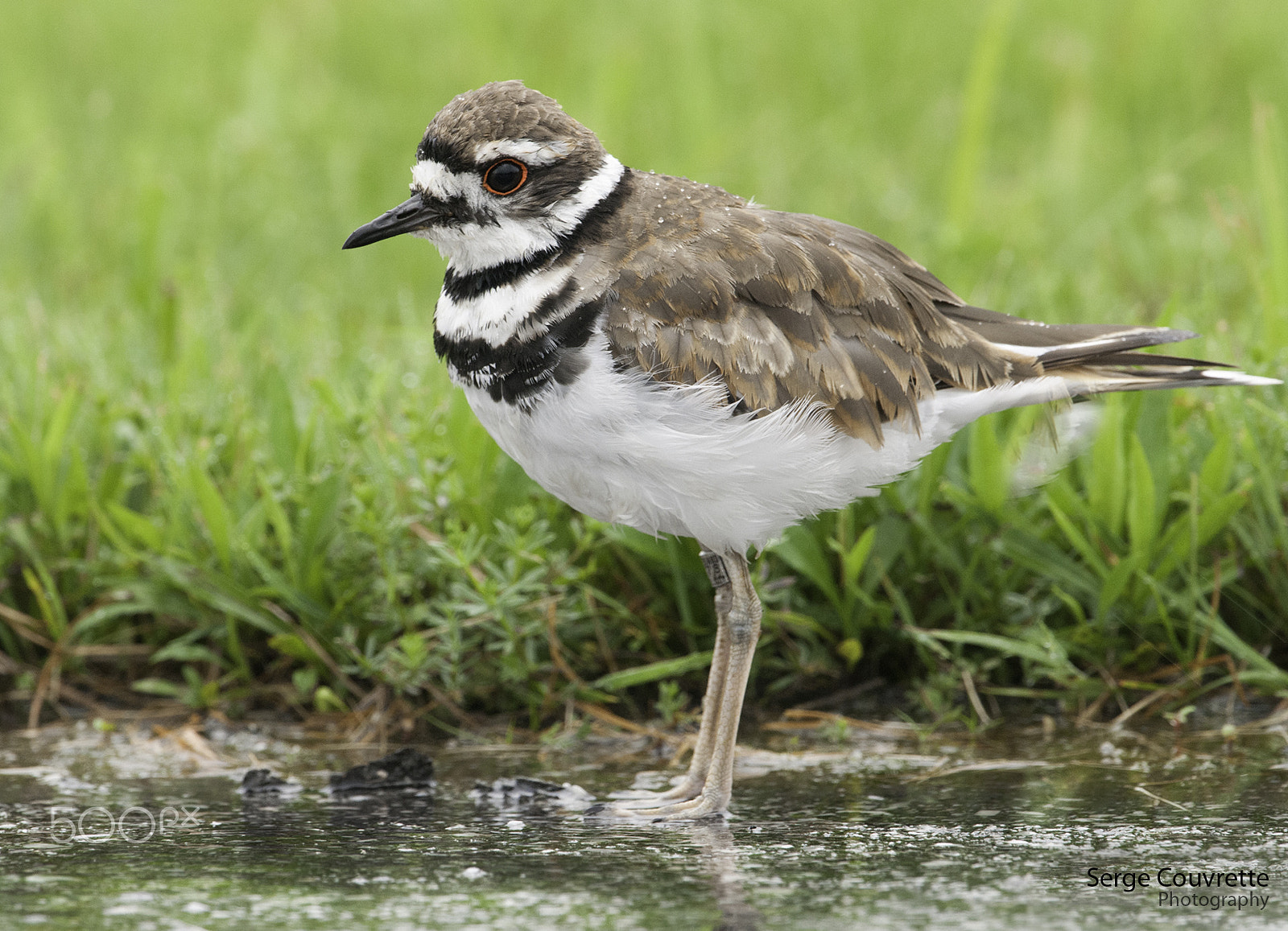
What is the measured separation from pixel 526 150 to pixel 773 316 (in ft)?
2.57

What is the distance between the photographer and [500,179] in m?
4.00

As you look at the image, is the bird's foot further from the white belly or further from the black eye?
the black eye

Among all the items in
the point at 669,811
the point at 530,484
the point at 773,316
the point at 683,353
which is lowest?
the point at 669,811

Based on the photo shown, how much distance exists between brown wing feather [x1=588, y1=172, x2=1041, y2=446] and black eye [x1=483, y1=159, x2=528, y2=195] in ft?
0.88

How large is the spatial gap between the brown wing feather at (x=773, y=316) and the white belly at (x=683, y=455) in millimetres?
68

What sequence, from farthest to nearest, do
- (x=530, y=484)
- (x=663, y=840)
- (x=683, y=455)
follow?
1. (x=530, y=484)
2. (x=683, y=455)
3. (x=663, y=840)

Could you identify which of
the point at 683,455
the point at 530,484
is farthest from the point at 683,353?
the point at 530,484

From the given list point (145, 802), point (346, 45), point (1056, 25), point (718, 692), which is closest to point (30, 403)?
point (145, 802)

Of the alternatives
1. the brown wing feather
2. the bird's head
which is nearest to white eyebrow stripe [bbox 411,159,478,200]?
the bird's head

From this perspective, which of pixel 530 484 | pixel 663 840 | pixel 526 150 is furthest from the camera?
pixel 530 484

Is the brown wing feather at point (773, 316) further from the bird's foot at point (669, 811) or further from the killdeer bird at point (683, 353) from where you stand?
the bird's foot at point (669, 811)

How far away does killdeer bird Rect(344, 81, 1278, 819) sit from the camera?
3818 millimetres

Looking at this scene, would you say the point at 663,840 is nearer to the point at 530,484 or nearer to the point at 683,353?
the point at 683,353

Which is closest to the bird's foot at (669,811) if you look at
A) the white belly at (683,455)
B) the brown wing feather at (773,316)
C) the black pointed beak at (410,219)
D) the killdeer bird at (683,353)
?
the killdeer bird at (683,353)
